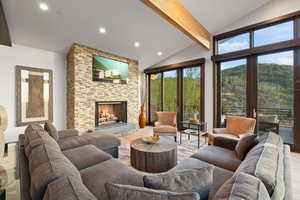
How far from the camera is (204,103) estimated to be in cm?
490

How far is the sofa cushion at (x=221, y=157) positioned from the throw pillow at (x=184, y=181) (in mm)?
1116

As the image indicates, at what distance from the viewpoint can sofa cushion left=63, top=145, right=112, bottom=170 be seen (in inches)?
72.9

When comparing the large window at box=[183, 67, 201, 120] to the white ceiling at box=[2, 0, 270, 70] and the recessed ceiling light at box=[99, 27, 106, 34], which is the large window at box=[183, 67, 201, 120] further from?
the recessed ceiling light at box=[99, 27, 106, 34]

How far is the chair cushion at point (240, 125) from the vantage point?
10.7ft

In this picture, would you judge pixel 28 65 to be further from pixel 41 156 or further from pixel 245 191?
pixel 245 191

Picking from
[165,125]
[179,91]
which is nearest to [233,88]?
[179,91]

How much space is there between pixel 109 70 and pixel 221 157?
423 cm

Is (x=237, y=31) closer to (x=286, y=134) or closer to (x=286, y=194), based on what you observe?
(x=286, y=134)

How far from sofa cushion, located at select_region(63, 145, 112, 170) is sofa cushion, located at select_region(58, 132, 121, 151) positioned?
38 centimetres

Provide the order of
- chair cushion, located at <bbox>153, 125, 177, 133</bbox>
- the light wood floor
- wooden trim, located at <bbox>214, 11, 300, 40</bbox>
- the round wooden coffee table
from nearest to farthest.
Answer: the light wood floor
the round wooden coffee table
wooden trim, located at <bbox>214, 11, 300, 40</bbox>
chair cushion, located at <bbox>153, 125, 177, 133</bbox>

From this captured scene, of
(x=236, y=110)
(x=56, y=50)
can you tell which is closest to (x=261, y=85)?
(x=236, y=110)

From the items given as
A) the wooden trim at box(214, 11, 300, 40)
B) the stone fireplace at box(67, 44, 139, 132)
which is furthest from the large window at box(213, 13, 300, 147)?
the stone fireplace at box(67, 44, 139, 132)

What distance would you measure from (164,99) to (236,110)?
2.79 metres

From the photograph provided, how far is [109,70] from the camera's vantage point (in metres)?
5.01
